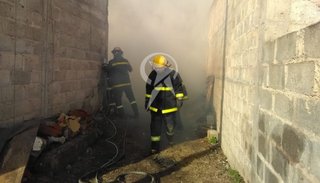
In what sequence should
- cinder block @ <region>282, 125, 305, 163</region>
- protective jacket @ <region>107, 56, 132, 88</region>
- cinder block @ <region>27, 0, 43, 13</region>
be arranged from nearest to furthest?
1. cinder block @ <region>282, 125, 305, 163</region>
2. cinder block @ <region>27, 0, 43, 13</region>
3. protective jacket @ <region>107, 56, 132, 88</region>

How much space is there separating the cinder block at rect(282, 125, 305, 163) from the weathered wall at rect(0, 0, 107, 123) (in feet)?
13.1

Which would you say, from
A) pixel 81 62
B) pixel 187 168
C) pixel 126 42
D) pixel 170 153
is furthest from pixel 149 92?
pixel 126 42

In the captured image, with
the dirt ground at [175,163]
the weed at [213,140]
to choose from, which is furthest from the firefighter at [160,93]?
the weed at [213,140]

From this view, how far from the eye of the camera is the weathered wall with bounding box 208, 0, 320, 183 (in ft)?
7.47

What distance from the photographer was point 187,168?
5492 mm

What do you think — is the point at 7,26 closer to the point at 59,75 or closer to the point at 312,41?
the point at 59,75

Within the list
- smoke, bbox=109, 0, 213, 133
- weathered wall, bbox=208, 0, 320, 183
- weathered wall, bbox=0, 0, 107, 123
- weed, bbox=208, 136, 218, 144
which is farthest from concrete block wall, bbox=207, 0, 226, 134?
smoke, bbox=109, 0, 213, 133

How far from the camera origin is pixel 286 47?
9.23ft

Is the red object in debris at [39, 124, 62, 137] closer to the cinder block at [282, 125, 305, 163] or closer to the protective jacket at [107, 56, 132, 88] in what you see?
the protective jacket at [107, 56, 132, 88]

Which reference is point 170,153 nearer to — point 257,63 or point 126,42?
point 257,63

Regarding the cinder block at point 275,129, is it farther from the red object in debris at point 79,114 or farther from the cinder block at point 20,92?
the red object in debris at point 79,114

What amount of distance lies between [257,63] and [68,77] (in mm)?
4483

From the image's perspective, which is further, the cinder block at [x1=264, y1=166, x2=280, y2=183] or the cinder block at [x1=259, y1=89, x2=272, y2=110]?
the cinder block at [x1=259, y1=89, x2=272, y2=110]

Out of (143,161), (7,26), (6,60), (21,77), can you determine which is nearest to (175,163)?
(143,161)
